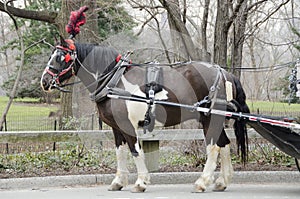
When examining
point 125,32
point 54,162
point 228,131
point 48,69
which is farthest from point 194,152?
point 125,32

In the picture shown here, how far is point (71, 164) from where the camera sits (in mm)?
9461

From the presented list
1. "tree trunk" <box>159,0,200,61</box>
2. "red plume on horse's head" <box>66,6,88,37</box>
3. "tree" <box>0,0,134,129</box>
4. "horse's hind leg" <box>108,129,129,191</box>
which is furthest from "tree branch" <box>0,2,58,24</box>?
"horse's hind leg" <box>108,129,129,191</box>

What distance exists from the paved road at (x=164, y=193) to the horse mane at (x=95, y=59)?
195cm

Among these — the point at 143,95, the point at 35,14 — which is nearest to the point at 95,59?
the point at 143,95

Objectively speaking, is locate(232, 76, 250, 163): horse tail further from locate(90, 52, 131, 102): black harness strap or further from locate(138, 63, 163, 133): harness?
locate(90, 52, 131, 102): black harness strap

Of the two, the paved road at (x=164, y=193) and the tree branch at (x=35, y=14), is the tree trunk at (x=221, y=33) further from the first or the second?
the tree branch at (x=35, y=14)

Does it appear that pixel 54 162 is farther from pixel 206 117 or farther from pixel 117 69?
pixel 206 117

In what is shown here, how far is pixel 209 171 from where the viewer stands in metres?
7.77

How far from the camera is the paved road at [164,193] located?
292 inches

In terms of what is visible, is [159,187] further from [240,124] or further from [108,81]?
[108,81]

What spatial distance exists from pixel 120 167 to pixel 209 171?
143 cm

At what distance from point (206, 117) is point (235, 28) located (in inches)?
175

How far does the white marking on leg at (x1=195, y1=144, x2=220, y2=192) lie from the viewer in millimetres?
7699

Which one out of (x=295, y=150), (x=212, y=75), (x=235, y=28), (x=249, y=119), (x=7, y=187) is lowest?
(x=7, y=187)
